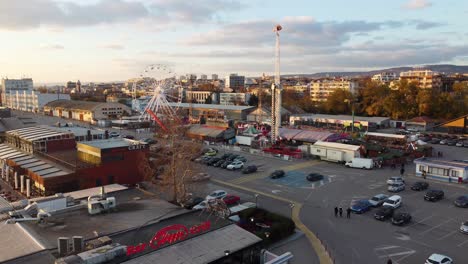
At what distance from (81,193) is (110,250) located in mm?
10044

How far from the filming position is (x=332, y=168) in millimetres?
28219

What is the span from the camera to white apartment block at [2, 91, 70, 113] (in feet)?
257

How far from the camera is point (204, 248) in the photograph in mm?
11211

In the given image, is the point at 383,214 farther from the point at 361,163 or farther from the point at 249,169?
the point at 249,169

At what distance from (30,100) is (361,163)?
74466 millimetres

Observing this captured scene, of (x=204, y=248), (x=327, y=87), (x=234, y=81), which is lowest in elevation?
(x=204, y=248)

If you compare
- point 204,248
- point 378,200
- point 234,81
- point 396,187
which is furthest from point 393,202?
point 234,81

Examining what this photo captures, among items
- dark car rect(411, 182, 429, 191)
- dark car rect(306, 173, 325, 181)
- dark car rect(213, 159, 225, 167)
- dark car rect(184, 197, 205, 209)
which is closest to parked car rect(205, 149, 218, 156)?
dark car rect(213, 159, 225, 167)

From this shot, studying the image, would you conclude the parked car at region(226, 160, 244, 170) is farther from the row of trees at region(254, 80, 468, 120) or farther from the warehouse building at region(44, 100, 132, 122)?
the warehouse building at region(44, 100, 132, 122)

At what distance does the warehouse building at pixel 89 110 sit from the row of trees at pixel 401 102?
1135 inches

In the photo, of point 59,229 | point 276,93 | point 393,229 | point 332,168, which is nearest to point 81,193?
point 59,229

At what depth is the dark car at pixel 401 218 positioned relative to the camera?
16.8m

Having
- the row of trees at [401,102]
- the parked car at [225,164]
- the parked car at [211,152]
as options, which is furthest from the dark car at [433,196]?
the row of trees at [401,102]

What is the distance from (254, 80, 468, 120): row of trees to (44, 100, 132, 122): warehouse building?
28823 millimetres
